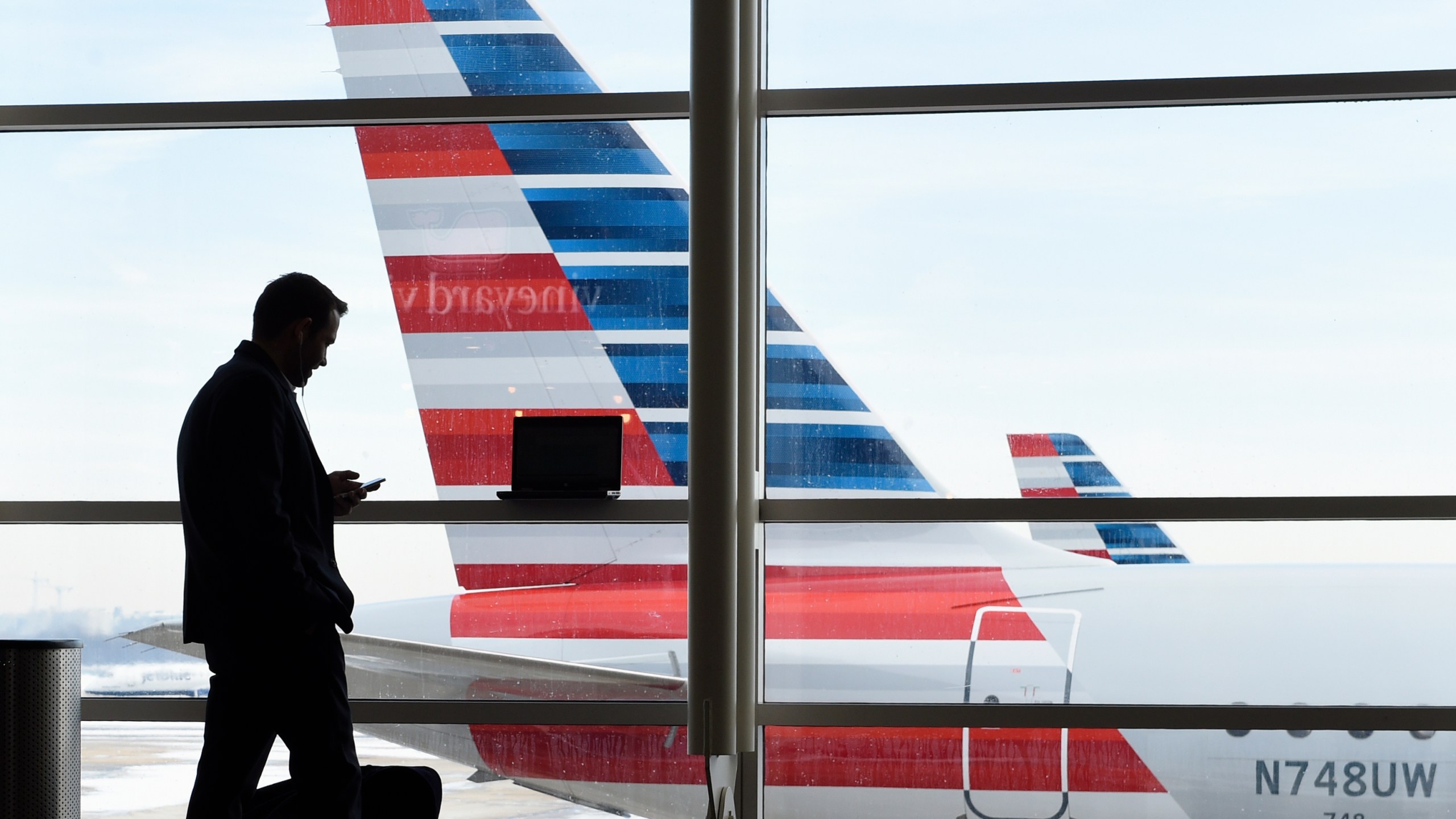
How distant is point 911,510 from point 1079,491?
0.48m

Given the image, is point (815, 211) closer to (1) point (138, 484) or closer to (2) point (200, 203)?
(2) point (200, 203)

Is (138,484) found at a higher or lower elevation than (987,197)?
lower

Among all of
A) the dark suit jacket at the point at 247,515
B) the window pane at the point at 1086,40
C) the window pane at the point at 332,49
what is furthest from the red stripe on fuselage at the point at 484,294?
the dark suit jacket at the point at 247,515

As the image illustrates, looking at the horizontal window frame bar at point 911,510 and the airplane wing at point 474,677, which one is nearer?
the horizontal window frame bar at point 911,510

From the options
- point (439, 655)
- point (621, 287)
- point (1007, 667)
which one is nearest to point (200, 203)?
point (621, 287)

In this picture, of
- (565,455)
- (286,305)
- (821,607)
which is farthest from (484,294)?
(821,607)

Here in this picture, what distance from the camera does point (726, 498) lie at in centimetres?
311

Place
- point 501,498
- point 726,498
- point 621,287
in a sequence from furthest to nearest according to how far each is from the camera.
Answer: point 621,287, point 501,498, point 726,498

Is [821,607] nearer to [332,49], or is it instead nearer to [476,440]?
[476,440]

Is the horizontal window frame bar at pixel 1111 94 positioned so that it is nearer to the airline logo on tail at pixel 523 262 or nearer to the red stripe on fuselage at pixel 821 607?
the airline logo on tail at pixel 523 262

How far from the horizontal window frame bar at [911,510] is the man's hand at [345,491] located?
0.78m

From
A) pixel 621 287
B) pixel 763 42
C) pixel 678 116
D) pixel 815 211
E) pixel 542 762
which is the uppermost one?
pixel 763 42

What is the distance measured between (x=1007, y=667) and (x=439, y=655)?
5.35ft

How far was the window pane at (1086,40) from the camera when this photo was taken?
3365mm
